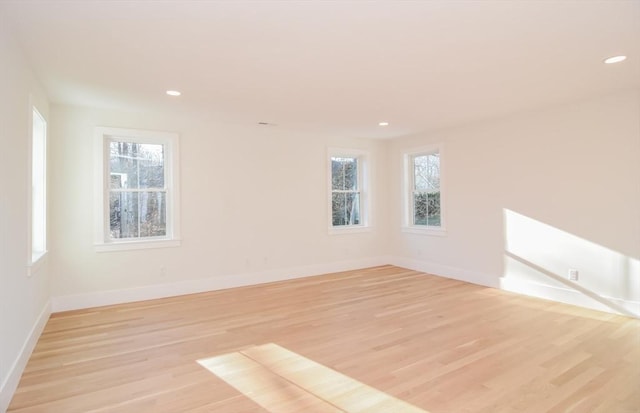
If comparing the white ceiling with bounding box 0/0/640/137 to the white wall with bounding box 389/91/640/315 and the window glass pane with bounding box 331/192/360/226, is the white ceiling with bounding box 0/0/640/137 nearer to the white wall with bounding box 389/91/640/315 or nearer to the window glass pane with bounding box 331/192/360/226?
the white wall with bounding box 389/91/640/315

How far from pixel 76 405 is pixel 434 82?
3948 millimetres

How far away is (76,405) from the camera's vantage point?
227 centimetres

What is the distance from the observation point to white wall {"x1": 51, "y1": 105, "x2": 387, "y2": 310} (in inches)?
171

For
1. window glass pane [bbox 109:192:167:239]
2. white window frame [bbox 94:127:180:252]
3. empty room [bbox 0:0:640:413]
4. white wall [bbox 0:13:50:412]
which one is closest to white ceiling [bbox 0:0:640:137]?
empty room [bbox 0:0:640:413]

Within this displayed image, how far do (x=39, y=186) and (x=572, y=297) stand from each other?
248 inches

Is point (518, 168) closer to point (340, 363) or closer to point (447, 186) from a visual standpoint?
point (447, 186)

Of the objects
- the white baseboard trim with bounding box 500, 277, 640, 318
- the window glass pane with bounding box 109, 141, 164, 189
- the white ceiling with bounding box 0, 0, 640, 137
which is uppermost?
the white ceiling with bounding box 0, 0, 640, 137

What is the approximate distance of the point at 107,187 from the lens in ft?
15.0

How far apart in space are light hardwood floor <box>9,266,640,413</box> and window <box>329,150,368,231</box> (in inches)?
79.2

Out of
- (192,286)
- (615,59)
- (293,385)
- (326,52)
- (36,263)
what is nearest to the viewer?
(293,385)

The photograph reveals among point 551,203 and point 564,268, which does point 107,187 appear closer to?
point 551,203

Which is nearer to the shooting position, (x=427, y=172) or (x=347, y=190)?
(x=427, y=172)

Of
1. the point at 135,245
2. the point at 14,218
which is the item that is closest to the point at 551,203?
the point at 135,245

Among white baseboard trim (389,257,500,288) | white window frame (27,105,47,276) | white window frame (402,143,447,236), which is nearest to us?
white window frame (27,105,47,276)
